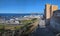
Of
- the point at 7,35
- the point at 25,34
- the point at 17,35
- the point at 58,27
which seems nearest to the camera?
the point at 7,35

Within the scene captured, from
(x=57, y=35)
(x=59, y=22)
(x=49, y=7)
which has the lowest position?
(x=57, y=35)

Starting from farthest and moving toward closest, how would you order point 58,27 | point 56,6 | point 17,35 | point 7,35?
1. point 56,6
2. point 58,27
3. point 17,35
4. point 7,35

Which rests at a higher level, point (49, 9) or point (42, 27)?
point (49, 9)

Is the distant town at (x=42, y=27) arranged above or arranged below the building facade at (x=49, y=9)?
below

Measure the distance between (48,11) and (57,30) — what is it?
492 inches

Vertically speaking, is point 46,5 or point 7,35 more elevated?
point 46,5

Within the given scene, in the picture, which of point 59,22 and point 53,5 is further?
point 53,5

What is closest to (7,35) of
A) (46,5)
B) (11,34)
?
(11,34)

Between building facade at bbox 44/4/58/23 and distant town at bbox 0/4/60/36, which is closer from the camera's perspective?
distant town at bbox 0/4/60/36

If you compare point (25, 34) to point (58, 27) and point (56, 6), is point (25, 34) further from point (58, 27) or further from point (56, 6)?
point (56, 6)

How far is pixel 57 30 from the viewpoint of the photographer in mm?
13555

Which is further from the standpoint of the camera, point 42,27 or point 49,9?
point 49,9

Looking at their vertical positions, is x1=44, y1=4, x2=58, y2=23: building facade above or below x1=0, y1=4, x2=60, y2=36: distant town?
above

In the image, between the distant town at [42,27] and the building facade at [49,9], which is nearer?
the distant town at [42,27]
